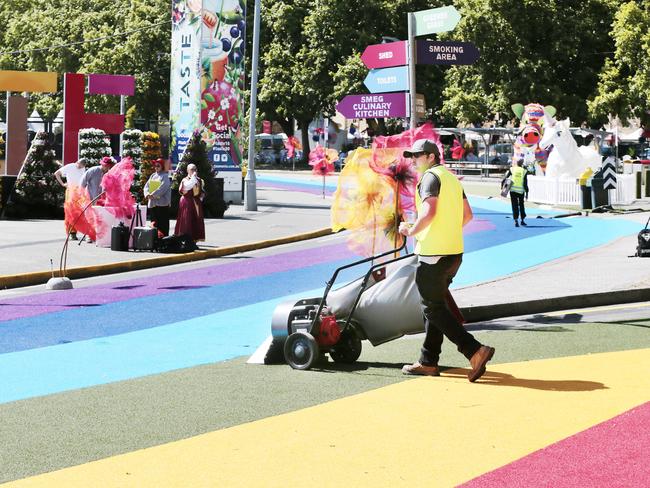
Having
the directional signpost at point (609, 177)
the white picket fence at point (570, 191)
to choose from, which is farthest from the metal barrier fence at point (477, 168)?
the directional signpost at point (609, 177)

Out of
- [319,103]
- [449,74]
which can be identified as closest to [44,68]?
A: [319,103]

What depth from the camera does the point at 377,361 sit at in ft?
32.3

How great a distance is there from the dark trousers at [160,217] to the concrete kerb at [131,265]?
1464 millimetres

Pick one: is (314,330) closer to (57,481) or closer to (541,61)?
(57,481)

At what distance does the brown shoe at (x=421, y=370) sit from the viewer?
898 cm

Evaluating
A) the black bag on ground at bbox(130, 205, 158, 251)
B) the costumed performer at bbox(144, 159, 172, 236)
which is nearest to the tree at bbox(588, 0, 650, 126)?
the costumed performer at bbox(144, 159, 172, 236)

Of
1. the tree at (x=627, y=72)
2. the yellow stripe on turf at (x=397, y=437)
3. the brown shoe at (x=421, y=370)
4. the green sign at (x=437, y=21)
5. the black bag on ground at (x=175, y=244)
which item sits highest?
the tree at (x=627, y=72)

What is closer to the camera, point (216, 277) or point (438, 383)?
point (438, 383)

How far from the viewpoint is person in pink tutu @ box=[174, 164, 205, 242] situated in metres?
21.7

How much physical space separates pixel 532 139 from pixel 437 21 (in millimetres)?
32206

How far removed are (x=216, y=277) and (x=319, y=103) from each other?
201ft

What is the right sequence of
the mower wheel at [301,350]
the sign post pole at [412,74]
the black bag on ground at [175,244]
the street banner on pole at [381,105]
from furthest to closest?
the black bag on ground at [175,244] < the street banner on pole at [381,105] < the sign post pole at [412,74] < the mower wheel at [301,350]

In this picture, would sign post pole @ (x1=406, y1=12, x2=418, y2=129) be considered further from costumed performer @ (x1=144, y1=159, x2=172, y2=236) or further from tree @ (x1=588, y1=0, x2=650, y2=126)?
tree @ (x1=588, y1=0, x2=650, y2=126)

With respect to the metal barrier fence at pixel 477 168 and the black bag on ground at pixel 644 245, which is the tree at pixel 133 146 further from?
the metal barrier fence at pixel 477 168
